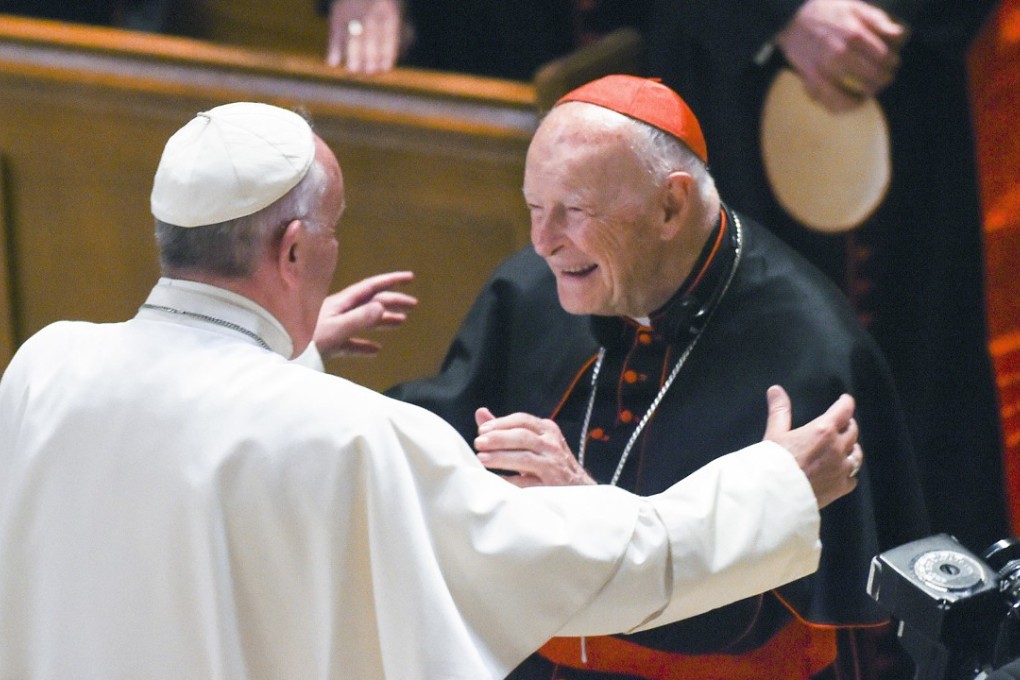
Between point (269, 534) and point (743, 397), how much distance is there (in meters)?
1.11

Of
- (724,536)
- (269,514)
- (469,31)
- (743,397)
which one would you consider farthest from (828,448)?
(469,31)

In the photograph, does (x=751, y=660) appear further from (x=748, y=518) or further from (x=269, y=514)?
(x=269, y=514)

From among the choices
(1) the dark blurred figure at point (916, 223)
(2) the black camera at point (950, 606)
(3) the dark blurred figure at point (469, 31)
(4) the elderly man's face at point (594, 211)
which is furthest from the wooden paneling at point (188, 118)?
(2) the black camera at point (950, 606)

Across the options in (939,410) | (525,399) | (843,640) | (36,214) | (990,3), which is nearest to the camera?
(843,640)

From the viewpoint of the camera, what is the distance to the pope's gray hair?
9.03ft

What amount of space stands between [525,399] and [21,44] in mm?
2007

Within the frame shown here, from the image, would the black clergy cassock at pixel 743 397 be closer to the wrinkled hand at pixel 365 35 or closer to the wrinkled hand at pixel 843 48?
the wrinkled hand at pixel 843 48

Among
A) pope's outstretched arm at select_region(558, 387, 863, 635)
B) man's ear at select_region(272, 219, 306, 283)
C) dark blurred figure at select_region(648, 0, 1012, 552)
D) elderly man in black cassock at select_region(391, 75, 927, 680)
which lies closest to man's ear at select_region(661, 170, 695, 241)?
elderly man in black cassock at select_region(391, 75, 927, 680)

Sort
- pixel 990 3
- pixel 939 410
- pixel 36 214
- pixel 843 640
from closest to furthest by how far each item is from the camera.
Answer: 1. pixel 843 640
2. pixel 990 3
3. pixel 939 410
4. pixel 36 214

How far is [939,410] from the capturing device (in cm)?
436

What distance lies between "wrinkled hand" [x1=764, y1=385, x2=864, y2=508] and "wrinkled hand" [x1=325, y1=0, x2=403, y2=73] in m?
1.97

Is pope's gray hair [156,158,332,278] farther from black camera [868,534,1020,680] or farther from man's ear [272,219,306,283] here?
black camera [868,534,1020,680]

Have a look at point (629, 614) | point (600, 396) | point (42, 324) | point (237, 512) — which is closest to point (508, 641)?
point (629, 614)

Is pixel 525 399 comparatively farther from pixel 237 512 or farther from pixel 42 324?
pixel 42 324
